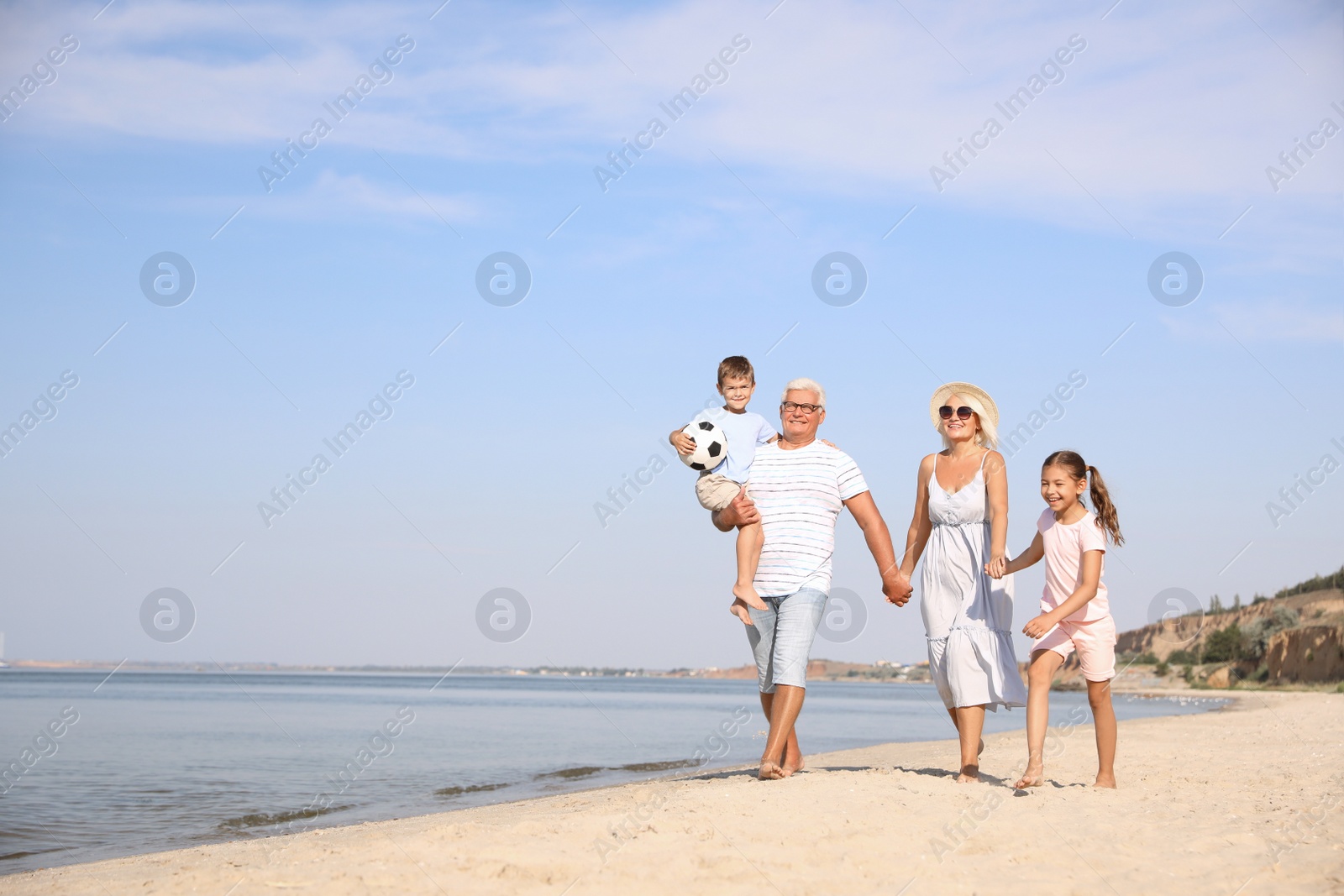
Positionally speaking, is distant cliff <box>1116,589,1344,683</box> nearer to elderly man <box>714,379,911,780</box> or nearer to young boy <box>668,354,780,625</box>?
elderly man <box>714,379,911,780</box>

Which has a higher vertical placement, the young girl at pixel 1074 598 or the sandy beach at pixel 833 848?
the young girl at pixel 1074 598

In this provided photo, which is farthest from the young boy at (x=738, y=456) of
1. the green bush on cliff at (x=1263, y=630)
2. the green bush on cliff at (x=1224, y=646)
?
the green bush on cliff at (x=1224, y=646)

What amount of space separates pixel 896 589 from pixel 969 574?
17.0 inches

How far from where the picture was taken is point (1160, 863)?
429 centimetres

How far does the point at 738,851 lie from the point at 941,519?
8.33 feet

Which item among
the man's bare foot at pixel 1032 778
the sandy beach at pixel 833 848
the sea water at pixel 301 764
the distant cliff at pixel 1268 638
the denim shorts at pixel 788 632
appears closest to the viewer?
the sandy beach at pixel 833 848

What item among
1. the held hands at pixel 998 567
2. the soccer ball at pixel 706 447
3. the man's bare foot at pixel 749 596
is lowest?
the man's bare foot at pixel 749 596

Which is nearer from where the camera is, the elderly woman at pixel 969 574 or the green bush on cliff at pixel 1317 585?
the elderly woman at pixel 969 574

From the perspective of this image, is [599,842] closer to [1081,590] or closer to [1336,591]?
[1081,590]

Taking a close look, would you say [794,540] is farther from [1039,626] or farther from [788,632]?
[1039,626]

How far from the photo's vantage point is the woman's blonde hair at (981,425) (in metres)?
6.20

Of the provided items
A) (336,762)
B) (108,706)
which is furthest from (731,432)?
(108,706)

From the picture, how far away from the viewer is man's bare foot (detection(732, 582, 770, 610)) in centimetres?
610

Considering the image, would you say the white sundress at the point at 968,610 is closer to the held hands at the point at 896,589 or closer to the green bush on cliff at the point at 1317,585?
the held hands at the point at 896,589
